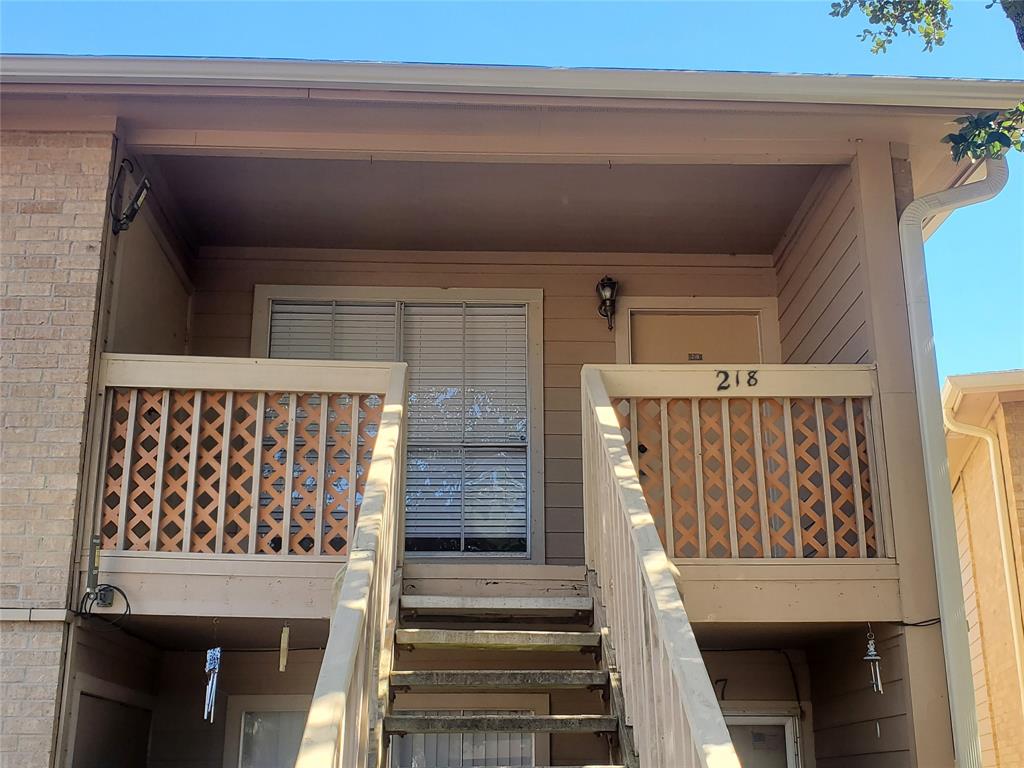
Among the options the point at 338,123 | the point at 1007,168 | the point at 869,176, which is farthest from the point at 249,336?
the point at 1007,168

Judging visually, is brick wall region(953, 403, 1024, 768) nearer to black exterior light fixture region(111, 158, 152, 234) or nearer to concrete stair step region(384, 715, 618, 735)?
concrete stair step region(384, 715, 618, 735)

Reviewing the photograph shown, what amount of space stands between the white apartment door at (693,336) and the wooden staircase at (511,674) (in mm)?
1982

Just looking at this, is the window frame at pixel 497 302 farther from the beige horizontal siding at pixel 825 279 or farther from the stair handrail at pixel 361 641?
the stair handrail at pixel 361 641

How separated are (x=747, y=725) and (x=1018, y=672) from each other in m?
2.53

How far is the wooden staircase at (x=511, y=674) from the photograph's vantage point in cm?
376

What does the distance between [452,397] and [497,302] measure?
2.22 ft

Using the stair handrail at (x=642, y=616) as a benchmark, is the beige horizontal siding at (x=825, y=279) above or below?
above

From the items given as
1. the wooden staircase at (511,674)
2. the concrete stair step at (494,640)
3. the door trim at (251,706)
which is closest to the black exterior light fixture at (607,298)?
the wooden staircase at (511,674)

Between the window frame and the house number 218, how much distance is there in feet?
5.83

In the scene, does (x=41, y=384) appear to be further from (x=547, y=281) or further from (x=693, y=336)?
(x=693, y=336)

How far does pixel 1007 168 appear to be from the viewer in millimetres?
5234

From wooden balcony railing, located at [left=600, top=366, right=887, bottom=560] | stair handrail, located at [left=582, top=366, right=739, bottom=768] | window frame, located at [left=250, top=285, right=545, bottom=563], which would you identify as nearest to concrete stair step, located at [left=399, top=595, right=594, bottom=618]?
stair handrail, located at [left=582, top=366, right=739, bottom=768]

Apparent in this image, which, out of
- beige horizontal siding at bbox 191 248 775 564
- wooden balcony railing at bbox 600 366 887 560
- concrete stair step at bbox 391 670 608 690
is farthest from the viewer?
beige horizontal siding at bbox 191 248 775 564

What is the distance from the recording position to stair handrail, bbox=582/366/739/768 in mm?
2627
